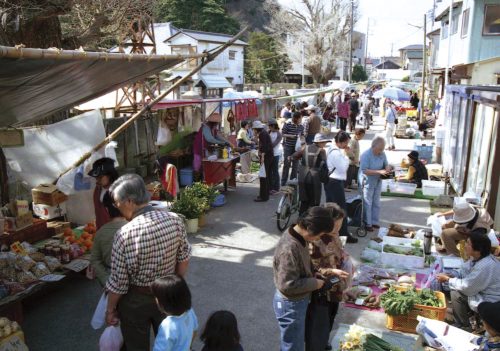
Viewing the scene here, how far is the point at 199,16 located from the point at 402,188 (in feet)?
120

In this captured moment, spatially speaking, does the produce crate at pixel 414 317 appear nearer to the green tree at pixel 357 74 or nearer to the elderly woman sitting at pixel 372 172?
the elderly woman sitting at pixel 372 172

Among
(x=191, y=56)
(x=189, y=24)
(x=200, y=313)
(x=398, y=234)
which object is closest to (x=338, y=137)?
(x=398, y=234)

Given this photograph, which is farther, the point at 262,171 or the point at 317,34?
the point at 317,34

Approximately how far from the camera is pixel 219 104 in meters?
12.5

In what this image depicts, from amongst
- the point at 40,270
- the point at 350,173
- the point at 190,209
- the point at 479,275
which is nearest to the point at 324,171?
the point at 190,209

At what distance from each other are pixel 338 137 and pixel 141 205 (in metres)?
4.62

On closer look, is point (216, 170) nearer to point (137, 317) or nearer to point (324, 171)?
point (324, 171)

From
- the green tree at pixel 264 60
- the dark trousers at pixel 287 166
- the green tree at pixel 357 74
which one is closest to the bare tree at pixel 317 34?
the green tree at pixel 264 60

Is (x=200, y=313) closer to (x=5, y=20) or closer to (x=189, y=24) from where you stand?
(x=5, y=20)

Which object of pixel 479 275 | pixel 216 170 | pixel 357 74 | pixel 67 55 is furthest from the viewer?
pixel 357 74

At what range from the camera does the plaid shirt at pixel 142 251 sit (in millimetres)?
3051

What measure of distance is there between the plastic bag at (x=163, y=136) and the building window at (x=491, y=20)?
55.9ft

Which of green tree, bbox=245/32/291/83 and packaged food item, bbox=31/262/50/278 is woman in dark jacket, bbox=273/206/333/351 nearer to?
packaged food item, bbox=31/262/50/278

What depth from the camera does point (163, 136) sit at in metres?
10.4
